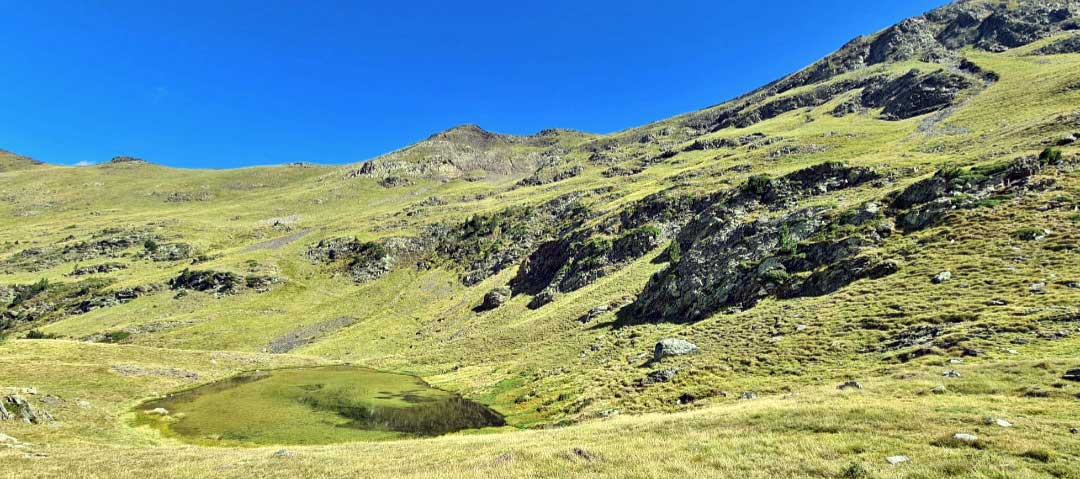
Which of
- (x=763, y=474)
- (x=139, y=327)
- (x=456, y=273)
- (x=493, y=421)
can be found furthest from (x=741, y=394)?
(x=139, y=327)

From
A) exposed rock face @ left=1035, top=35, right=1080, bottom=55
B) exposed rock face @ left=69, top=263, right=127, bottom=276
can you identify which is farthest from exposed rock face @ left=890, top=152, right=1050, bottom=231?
exposed rock face @ left=69, top=263, right=127, bottom=276

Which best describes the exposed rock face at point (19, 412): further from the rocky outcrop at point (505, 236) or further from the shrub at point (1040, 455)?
the rocky outcrop at point (505, 236)

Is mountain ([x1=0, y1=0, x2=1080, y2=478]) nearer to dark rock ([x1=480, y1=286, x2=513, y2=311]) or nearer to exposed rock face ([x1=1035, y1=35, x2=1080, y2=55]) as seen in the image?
dark rock ([x1=480, y1=286, x2=513, y2=311])

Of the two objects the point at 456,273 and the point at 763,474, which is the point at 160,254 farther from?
the point at 763,474

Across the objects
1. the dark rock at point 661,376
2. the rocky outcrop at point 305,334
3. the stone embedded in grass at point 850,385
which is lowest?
the rocky outcrop at point 305,334

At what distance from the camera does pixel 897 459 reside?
14.0m

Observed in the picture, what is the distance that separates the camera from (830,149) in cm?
13075

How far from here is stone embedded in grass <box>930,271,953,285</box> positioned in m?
35.0

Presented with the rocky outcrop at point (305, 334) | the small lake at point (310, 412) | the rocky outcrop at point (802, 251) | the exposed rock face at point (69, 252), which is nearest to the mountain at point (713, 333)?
the rocky outcrop at point (802, 251)

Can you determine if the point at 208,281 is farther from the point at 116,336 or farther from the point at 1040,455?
the point at 1040,455

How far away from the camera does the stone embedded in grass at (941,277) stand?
35.0 metres

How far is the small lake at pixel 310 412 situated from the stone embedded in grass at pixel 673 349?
16.2 metres

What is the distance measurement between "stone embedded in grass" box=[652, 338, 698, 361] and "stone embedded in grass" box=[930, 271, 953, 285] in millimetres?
19142

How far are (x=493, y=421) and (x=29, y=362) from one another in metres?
59.0
